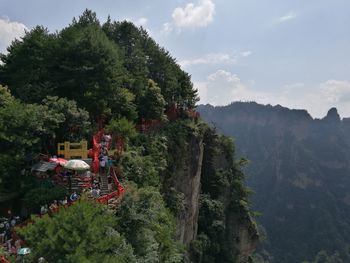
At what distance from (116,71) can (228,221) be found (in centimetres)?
2319

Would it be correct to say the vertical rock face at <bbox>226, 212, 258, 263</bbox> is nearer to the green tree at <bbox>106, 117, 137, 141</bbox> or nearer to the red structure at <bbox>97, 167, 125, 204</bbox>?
the green tree at <bbox>106, 117, 137, 141</bbox>

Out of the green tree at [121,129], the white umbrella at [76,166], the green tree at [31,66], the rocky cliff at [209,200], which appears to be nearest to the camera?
the white umbrella at [76,166]

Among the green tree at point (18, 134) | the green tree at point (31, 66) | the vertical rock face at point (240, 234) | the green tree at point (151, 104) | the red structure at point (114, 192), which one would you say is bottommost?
the vertical rock face at point (240, 234)

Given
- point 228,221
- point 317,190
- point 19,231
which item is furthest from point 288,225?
point 19,231

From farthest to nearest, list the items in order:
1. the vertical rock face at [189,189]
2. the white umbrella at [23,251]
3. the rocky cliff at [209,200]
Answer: the rocky cliff at [209,200]
the vertical rock face at [189,189]
the white umbrella at [23,251]

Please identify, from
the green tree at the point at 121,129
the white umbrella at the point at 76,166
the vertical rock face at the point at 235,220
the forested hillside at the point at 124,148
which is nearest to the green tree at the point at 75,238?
the forested hillside at the point at 124,148

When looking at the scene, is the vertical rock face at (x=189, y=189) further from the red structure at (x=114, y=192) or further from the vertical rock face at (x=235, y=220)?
the red structure at (x=114, y=192)

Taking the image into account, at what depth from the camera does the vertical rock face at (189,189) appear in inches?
1366

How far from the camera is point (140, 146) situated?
28875mm

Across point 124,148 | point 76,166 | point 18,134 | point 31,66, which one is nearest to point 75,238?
point 76,166

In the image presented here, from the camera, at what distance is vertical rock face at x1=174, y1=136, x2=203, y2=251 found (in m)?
34.7

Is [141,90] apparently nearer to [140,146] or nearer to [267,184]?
[140,146]

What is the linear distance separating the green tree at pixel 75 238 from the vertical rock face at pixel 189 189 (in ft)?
58.6

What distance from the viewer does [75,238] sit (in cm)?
1428
